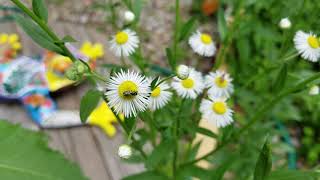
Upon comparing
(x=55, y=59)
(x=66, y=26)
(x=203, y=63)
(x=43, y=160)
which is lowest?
(x=43, y=160)

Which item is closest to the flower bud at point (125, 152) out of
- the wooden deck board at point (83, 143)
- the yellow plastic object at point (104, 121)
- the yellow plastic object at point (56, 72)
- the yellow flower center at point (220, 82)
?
the yellow flower center at point (220, 82)

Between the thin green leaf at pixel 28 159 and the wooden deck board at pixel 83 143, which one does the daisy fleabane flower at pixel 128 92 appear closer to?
the thin green leaf at pixel 28 159

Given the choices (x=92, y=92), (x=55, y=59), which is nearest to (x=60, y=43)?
(x=92, y=92)

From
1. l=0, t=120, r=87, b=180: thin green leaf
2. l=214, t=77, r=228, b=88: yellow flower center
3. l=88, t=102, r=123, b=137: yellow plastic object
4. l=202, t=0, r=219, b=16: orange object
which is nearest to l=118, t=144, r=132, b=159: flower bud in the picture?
l=0, t=120, r=87, b=180: thin green leaf

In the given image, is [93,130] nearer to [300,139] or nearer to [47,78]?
[47,78]

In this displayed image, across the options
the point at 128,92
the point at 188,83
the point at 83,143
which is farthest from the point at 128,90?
the point at 83,143
